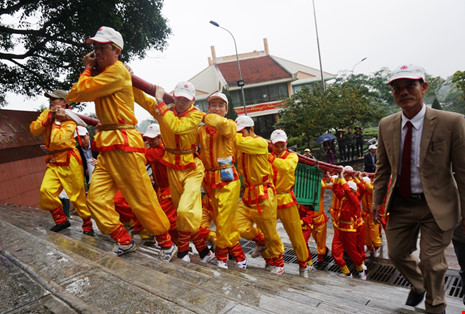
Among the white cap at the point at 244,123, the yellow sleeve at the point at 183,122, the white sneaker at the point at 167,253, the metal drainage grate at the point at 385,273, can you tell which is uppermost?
the yellow sleeve at the point at 183,122

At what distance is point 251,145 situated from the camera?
13.3ft

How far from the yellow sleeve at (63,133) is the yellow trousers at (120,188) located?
1303mm

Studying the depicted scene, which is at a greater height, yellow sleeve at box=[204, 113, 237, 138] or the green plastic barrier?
yellow sleeve at box=[204, 113, 237, 138]

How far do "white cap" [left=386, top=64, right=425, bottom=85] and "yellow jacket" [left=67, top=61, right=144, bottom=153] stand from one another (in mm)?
2488

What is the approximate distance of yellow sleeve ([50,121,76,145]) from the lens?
415 cm

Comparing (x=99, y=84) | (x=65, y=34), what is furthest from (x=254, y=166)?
(x=65, y=34)

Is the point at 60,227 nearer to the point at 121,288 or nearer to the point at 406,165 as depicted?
the point at 121,288

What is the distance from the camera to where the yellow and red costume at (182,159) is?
3.32 metres

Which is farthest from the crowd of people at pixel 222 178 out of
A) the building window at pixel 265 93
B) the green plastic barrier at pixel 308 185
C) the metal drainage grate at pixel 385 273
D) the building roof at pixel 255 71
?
the building roof at pixel 255 71

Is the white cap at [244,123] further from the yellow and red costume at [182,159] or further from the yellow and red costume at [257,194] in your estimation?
the yellow and red costume at [182,159]

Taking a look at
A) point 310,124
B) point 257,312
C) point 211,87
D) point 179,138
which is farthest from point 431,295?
Answer: point 211,87

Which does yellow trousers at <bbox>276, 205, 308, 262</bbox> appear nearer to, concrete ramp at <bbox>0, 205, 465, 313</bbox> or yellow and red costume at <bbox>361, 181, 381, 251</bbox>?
concrete ramp at <bbox>0, 205, 465, 313</bbox>

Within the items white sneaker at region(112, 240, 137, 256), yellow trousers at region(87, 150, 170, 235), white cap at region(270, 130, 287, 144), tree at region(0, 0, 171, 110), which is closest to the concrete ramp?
white sneaker at region(112, 240, 137, 256)

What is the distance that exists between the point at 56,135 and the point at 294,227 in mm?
3690
